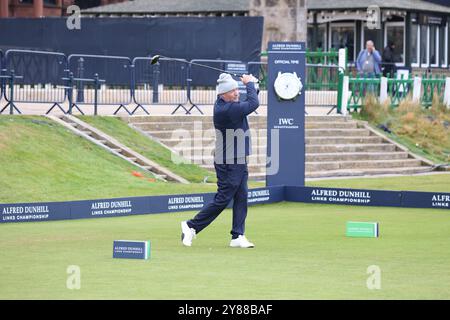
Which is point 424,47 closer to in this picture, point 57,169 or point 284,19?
point 284,19

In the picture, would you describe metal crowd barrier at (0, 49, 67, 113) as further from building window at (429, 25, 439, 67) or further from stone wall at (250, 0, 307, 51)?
building window at (429, 25, 439, 67)

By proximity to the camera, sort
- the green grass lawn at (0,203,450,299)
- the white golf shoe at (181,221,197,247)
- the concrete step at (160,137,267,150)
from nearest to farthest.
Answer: the green grass lawn at (0,203,450,299)
the white golf shoe at (181,221,197,247)
the concrete step at (160,137,267,150)

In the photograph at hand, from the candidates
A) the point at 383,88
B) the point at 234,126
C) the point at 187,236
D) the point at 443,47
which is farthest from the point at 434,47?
the point at 187,236

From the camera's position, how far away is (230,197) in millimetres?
13344

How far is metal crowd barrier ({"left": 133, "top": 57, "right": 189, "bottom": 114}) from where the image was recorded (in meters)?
27.2

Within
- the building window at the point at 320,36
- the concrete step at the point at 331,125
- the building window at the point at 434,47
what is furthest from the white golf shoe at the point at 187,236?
the building window at the point at 434,47

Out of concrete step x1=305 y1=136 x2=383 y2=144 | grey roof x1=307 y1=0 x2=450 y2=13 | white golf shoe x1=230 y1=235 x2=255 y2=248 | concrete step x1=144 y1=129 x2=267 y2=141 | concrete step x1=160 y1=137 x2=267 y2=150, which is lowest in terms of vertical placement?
white golf shoe x1=230 y1=235 x2=255 y2=248

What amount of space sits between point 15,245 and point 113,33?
2250cm

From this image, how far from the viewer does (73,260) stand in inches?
472

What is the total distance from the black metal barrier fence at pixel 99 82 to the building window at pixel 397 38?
1834 centimetres

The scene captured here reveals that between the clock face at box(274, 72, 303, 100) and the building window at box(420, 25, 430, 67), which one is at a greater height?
the building window at box(420, 25, 430, 67)

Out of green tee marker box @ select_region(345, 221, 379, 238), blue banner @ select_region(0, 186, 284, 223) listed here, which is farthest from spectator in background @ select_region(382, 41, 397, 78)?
green tee marker box @ select_region(345, 221, 379, 238)

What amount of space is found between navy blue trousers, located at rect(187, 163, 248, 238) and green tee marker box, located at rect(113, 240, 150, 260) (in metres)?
1.61
